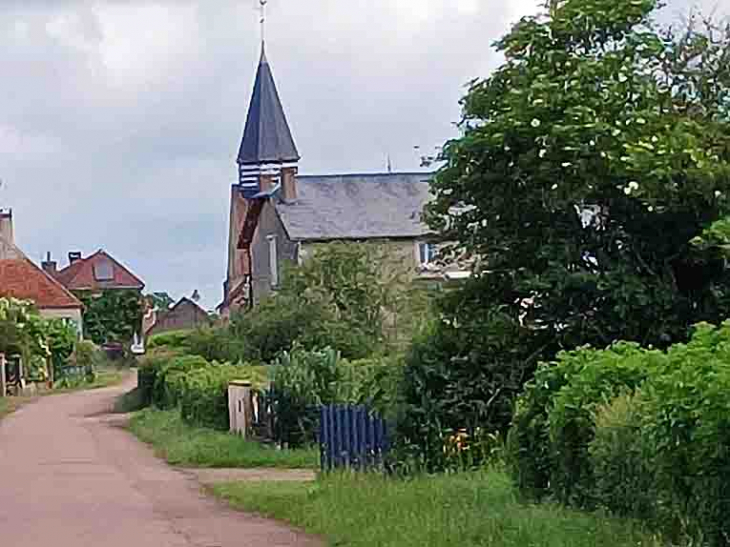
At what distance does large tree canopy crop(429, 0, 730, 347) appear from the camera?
23469mm

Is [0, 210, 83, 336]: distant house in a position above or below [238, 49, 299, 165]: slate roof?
below

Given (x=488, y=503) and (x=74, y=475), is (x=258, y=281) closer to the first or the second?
(x=74, y=475)

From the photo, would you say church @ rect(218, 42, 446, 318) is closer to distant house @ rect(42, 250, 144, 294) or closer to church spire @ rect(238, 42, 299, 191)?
church spire @ rect(238, 42, 299, 191)

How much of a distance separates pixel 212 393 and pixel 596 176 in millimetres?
20010

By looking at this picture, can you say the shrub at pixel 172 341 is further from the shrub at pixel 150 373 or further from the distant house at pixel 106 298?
the distant house at pixel 106 298

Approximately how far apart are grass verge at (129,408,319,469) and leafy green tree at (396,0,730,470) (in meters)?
7.05

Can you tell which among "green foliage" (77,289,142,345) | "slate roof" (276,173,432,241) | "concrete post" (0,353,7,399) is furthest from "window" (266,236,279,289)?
"green foliage" (77,289,142,345)

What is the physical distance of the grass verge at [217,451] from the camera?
104 feet

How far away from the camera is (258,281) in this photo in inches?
2977

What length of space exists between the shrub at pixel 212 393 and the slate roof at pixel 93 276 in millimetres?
83272

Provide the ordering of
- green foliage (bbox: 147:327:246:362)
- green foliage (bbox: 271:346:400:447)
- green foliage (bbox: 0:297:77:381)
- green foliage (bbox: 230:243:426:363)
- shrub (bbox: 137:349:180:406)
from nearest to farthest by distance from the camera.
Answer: green foliage (bbox: 271:346:400:447) < green foliage (bbox: 230:243:426:363) < green foliage (bbox: 147:327:246:362) < shrub (bbox: 137:349:180:406) < green foliage (bbox: 0:297:77:381)

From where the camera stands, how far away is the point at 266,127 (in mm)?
89062

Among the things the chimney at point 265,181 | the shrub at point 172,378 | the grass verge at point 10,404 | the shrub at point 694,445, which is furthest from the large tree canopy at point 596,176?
the chimney at point 265,181

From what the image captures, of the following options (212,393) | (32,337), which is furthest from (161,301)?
(212,393)
